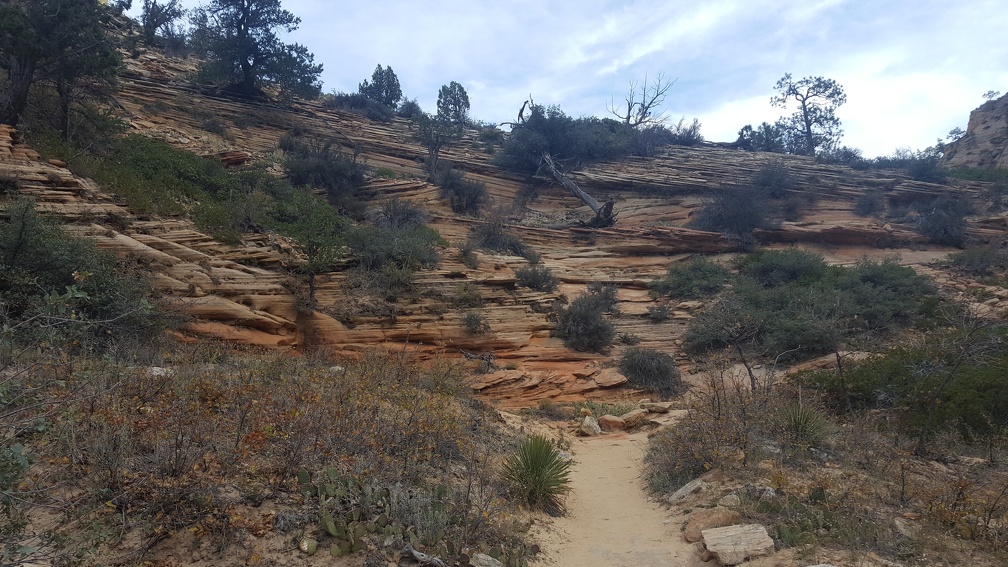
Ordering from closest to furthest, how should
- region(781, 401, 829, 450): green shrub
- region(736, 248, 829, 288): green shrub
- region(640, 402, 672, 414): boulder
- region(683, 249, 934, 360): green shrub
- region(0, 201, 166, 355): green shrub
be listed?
region(781, 401, 829, 450): green shrub
region(0, 201, 166, 355): green shrub
region(640, 402, 672, 414): boulder
region(683, 249, 934, 360): green shrub
region(736, 248, 829, 288): green shrub

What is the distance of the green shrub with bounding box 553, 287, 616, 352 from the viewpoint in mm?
14688

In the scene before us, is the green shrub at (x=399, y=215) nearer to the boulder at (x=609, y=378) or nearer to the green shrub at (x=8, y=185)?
the boulder at (x=609, y=378)

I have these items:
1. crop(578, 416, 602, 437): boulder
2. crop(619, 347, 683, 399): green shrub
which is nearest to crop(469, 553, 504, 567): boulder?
crop(578, 416, 602, 437): boulder

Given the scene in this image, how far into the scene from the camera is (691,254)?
21719mm

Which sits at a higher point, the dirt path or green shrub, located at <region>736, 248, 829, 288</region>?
green shrub, located at <region>736, 248, 829, 288</region>

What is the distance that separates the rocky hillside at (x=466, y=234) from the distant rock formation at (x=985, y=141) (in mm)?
229

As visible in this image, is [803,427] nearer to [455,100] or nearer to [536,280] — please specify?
[536,280]

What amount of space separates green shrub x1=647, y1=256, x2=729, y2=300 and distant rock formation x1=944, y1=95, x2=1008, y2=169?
22.7 meters

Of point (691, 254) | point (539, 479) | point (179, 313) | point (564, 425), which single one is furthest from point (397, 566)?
point (691, 254)

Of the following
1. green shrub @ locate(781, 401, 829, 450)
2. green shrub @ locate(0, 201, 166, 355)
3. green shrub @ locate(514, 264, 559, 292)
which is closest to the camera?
green shrub @ locate(781, 401, 829, 450)

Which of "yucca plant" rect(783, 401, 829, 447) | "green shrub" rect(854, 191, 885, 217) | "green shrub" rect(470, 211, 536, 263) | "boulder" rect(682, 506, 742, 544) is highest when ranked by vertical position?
"green shrub" rect(854, 191, 885, 217)

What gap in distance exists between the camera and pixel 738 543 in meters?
4.29

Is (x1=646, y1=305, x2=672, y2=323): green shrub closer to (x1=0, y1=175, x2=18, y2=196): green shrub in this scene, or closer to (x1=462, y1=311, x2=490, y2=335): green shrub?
(x1=462, y1=311, x2=490, y2=335): green shrub

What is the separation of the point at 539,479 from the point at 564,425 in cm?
518
